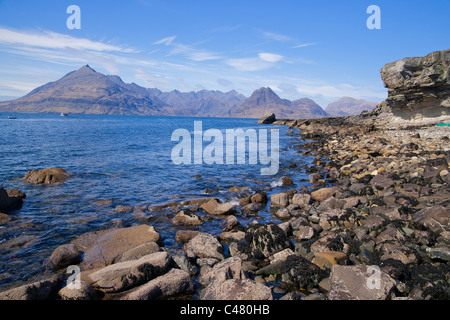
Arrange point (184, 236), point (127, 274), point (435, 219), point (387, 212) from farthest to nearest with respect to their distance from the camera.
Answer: point (184, 236), point (387, 212), point (435, 219), point (127, 274)

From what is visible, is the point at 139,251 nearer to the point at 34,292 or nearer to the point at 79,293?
the point at 79,293

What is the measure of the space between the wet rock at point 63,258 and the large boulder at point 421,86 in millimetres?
33014

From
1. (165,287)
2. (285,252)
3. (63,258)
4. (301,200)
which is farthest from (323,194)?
(63,258)

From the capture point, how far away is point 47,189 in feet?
47.5

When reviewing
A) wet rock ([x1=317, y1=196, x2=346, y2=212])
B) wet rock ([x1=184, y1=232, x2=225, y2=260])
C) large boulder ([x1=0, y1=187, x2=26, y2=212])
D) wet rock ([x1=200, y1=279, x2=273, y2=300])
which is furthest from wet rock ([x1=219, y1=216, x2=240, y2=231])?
large boulder ([x1=0, y1=187, x2=26, y2=212])

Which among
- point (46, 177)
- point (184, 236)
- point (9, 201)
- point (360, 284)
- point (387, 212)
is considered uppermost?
point (46, 177)

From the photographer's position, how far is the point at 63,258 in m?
7.17

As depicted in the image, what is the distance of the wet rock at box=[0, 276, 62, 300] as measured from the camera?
5203 millimetres

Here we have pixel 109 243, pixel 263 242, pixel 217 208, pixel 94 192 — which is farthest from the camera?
pixel 94 192

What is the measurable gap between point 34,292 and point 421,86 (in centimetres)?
3444

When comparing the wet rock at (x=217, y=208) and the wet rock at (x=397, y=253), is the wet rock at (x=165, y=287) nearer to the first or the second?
the wet rock at (x=397, y=253)

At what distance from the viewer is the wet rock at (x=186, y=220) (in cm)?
1034

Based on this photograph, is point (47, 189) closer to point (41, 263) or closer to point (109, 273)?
point (41, 263)
